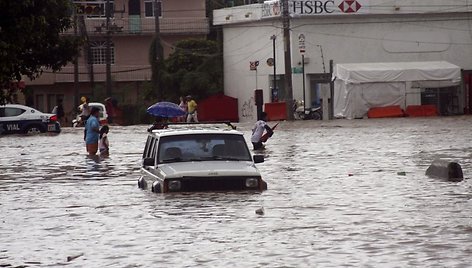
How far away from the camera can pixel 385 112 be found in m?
63.4

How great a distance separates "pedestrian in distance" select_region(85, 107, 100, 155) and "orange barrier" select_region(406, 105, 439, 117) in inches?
1263

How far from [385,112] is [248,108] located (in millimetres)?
15237

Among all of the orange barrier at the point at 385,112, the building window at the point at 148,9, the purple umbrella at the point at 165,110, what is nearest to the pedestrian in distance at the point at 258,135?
the purple umbrella at the point at 165,110

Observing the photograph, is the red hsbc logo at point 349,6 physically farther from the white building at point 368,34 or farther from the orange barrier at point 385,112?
the orange barrier at point 385,112

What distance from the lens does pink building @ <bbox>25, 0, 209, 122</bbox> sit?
83.1 metres

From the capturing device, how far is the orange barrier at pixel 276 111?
64.6 m

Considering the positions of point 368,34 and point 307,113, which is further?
point 368,34

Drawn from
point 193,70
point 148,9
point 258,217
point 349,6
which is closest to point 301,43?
point 349,6

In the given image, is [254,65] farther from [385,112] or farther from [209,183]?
[209,183]

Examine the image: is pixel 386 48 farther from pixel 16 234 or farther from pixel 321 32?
pixel 16 234

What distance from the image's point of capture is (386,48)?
7194 centimetres

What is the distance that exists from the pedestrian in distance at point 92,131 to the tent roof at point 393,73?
Result: 31.5 metres

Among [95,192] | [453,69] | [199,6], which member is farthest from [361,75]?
[95,192]

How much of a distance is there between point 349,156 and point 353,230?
15941 mm
